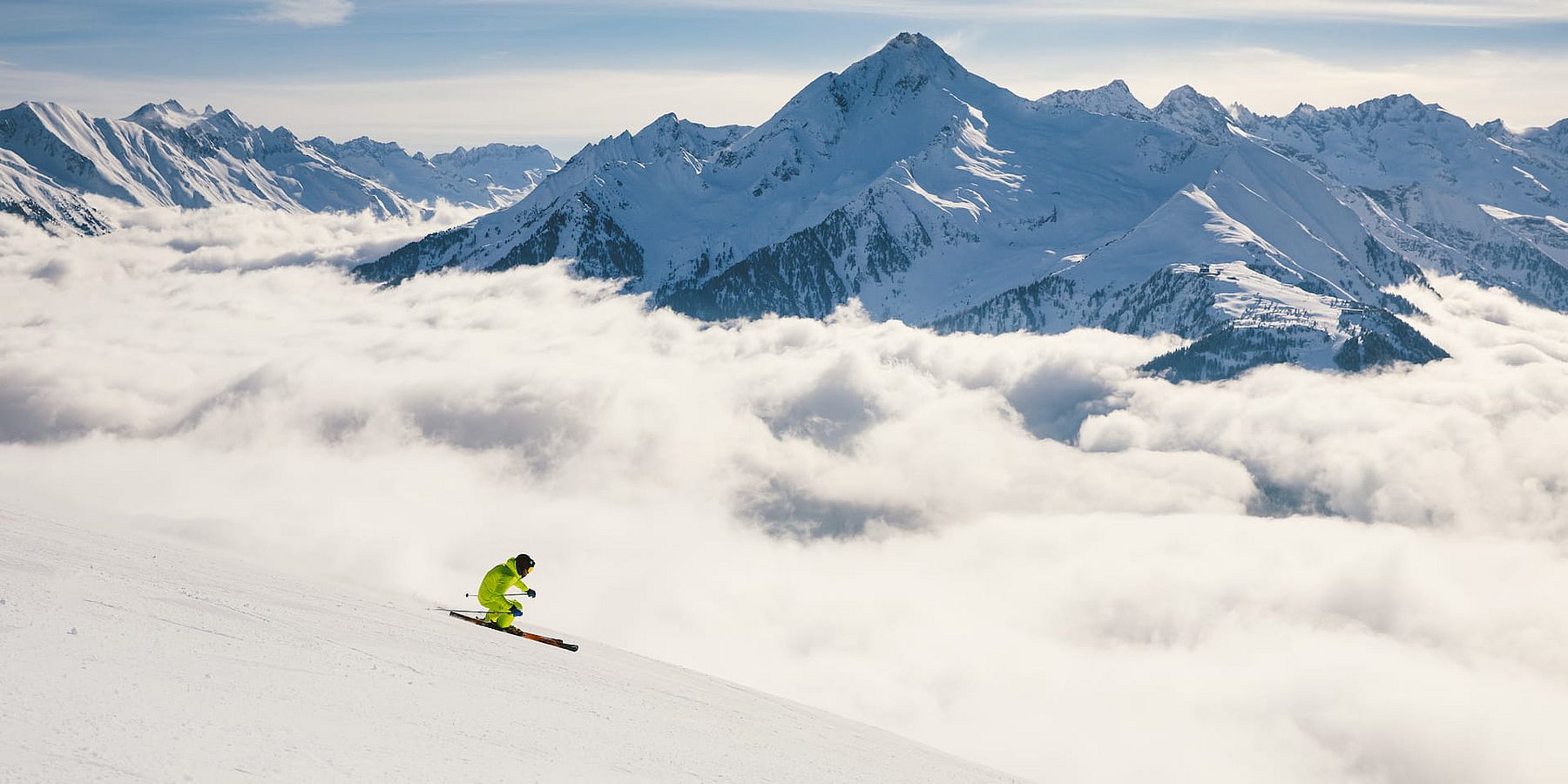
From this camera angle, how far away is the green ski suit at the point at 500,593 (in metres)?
25.9

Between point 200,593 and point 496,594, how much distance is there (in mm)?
7978

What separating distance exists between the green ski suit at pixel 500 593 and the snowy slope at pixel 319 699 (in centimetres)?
156

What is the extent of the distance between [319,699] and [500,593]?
39.1 feet

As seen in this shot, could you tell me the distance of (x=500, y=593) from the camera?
85.9ft

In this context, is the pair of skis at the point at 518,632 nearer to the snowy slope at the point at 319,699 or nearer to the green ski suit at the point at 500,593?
the green ski suit at the point at 500,593

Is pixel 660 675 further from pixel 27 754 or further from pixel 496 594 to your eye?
pixel 27 754

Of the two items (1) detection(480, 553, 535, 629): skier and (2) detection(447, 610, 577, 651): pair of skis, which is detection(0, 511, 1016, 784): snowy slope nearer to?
(2) detection(447, 610, 577, 651): pair of skis

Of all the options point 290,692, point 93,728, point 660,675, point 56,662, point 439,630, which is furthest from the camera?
point 660,675

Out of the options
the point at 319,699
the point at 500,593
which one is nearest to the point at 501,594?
the point at 500,593

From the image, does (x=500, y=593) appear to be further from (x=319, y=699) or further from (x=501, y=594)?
(x=319, y=699)

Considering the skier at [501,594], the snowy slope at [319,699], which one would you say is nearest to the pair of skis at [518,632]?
the skier at [501,594]

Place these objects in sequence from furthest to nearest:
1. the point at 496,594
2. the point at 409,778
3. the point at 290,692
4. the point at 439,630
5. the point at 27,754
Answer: the point at 496,594
the point at 439,630
the point at 290,692
the point at 409,778
the point at 27,754

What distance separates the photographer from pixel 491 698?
16.7 metres

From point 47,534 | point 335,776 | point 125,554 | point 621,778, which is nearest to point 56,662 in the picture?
point 335,776
